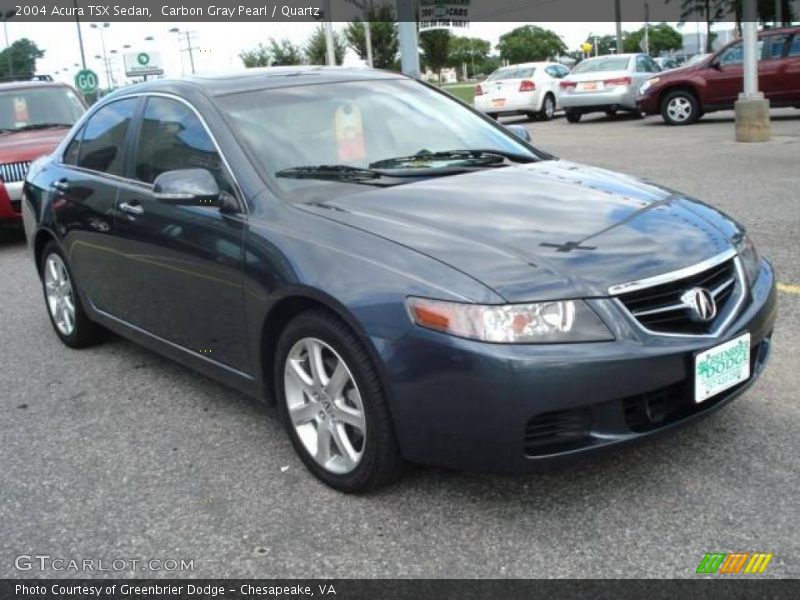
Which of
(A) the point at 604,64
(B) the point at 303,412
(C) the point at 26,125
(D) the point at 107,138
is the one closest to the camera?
(B) the point at 303,412

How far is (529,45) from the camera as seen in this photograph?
10269 cm

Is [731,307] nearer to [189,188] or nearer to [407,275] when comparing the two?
[407,275]

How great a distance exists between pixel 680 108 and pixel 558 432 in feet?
53.6

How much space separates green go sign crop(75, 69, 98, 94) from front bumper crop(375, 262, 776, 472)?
25125mm

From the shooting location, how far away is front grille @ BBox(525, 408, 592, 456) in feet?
9.16

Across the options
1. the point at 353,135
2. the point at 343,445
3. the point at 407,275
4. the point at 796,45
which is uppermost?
the point at 796,45

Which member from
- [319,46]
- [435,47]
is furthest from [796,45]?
[435,47]

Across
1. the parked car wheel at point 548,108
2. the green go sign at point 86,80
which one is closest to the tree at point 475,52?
the green go sign at point 86,80

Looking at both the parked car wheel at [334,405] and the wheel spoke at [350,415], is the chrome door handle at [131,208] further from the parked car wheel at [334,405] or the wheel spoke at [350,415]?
the wheel spoke at [350,415]

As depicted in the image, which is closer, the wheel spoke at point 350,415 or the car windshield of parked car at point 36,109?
the wheel spoke at point 350,415

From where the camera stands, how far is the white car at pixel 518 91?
22188 millimetres

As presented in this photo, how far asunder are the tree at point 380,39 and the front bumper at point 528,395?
35891 mm

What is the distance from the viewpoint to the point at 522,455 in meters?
2.81

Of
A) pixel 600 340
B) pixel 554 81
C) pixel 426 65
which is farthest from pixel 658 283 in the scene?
pixel 426 65
